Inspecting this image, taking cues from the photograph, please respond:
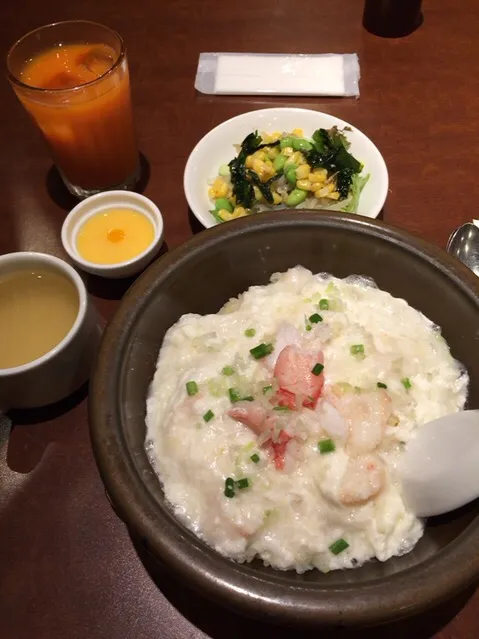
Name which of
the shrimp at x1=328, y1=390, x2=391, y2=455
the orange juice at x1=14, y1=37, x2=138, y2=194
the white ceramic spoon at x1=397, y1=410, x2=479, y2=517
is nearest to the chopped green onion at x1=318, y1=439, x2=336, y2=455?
the shrimp at x1=328, y1=390, x2=391, y2=455

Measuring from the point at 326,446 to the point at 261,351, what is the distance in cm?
31

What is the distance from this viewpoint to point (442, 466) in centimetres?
127

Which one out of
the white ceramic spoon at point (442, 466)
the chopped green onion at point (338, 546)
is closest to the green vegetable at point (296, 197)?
the white ceramic spoon at point (442, 466)

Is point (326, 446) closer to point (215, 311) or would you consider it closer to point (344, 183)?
point (215, 311)

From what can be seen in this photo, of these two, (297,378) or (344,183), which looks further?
(344,183)

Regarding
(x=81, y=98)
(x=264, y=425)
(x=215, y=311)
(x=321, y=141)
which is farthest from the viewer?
(x=321, y=141)

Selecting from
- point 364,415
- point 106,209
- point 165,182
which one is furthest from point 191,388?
point 165,182

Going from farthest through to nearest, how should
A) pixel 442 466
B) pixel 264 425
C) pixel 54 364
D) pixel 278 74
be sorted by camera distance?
pixel 278 74 < pixel 54 364 < pixel 264 425 < pixel 442 466

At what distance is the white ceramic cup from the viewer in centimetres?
158

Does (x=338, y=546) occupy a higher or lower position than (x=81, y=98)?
lower

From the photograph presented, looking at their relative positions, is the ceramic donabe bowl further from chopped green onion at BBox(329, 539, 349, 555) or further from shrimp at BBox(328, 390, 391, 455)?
shrimp at BBox(328, 390, 391, 455)

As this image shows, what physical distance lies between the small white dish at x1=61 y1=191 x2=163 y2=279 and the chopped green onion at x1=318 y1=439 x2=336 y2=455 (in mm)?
963

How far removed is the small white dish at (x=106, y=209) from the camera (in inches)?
76.9

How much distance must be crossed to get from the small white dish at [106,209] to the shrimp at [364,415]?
90cm
